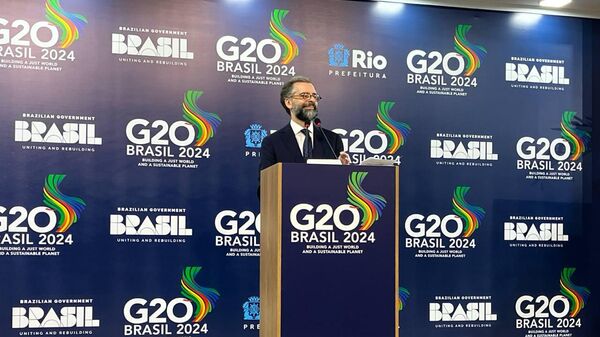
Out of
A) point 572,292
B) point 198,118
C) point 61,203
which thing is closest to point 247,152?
point 198,118

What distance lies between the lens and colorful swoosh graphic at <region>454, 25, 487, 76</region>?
578 centimetres

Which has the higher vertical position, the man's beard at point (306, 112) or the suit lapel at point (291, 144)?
the man's beard at point (306, 112)

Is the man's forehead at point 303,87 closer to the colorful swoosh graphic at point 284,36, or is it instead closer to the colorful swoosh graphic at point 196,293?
the colorful swoosh graphic at point 284,36

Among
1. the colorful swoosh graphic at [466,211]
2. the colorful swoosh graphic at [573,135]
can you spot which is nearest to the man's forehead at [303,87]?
the colorful swoosh graphic at [466,211]

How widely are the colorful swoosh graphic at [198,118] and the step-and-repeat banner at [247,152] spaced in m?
0.01

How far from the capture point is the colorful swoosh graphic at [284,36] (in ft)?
18.0

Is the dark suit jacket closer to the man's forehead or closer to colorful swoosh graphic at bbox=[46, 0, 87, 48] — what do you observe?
the man's forehead

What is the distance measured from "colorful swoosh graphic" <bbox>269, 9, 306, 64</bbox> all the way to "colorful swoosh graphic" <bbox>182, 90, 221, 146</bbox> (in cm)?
75

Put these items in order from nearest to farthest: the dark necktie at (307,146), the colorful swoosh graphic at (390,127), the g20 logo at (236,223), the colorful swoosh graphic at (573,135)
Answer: the dark necktie at (307,146) → the g20 logo at (236,223) → the colorful swoosh graphic at (390,127) → the colorful swoosh graphic at (573,135)

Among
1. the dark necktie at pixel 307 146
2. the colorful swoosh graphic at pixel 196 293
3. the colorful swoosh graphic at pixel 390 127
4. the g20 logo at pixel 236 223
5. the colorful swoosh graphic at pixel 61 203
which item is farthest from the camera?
the colorful swoosh graphic at pixel 390 127

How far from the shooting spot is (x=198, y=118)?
5312mm

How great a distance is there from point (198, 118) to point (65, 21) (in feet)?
4.01

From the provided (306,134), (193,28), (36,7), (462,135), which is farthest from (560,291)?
(36,7)

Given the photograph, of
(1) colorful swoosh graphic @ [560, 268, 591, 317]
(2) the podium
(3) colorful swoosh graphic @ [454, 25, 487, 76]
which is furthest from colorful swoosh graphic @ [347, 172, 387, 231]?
(1) colorful swoosh graphic @ [560, 268, 591, 317]
